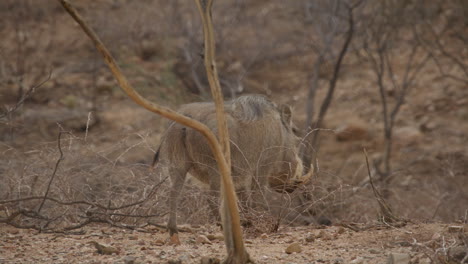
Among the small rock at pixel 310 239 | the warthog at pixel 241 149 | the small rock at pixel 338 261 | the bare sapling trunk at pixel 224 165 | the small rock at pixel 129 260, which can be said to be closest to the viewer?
the bare sapling trunk at pixel 224 165

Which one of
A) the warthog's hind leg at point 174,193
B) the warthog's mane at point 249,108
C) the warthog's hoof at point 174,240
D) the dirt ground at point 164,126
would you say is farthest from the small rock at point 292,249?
the warthog's mane at point 249,108

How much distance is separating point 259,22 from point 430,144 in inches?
174

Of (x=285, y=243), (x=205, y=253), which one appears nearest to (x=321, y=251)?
(x=285, y=243)

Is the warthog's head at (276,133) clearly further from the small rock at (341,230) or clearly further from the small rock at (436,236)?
the small rock at (436,236)

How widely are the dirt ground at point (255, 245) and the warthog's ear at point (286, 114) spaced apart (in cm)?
108

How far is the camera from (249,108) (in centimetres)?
451

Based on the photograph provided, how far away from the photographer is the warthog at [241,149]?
4.10m

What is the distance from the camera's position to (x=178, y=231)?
401 centimetres

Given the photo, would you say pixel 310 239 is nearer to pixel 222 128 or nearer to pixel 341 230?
pixel 341 230

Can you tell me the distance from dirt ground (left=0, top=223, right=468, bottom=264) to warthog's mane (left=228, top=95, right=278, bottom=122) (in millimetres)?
787

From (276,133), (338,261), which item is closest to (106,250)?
(338,261)

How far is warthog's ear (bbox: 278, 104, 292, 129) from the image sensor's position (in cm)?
500

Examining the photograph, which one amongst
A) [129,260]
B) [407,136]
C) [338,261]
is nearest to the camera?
[129,260]

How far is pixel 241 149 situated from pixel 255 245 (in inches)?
36.9
